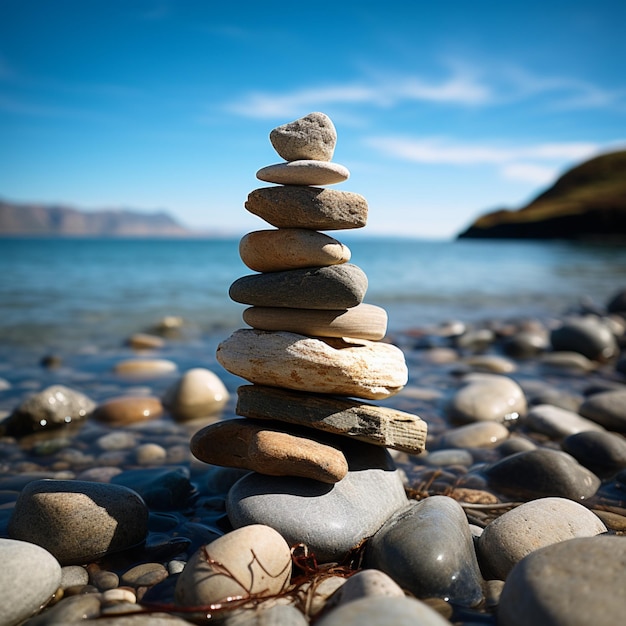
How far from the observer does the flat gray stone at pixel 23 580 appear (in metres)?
2.60

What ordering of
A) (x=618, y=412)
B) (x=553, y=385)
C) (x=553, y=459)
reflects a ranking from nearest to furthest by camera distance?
(x=553, y=459) < (x=618, y=412) < (x=553, y=385)

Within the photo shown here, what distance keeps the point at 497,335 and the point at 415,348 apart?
228cm

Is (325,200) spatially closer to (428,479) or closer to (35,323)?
(428,479)

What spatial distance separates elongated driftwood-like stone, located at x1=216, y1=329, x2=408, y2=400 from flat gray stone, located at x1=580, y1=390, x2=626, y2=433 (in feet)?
10.7

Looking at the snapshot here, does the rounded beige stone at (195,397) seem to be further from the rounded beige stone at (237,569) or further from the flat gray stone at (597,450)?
the flat gray stone at (597,450)

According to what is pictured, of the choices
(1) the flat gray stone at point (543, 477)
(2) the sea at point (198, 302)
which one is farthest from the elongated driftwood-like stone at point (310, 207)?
(2) the sea at point (198, 302)

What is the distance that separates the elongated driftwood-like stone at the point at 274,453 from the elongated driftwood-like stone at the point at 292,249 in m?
1.11

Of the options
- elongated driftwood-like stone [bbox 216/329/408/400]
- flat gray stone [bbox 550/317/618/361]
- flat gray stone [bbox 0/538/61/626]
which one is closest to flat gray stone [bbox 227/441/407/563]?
elongated driftwood-like stone [bbox 216/329/408/400]

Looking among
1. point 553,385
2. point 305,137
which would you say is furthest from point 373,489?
point 553,385

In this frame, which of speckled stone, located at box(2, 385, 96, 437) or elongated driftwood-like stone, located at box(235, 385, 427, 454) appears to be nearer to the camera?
elongated driftwood-like stone, located at box(235, 385, 427, 454)

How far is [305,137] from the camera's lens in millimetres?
3551

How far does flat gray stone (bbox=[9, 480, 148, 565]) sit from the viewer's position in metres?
3.20

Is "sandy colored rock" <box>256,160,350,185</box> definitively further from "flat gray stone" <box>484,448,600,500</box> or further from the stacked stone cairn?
"flat gray stone" <box>484,448,600,500</box>

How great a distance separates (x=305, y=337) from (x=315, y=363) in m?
0.20
